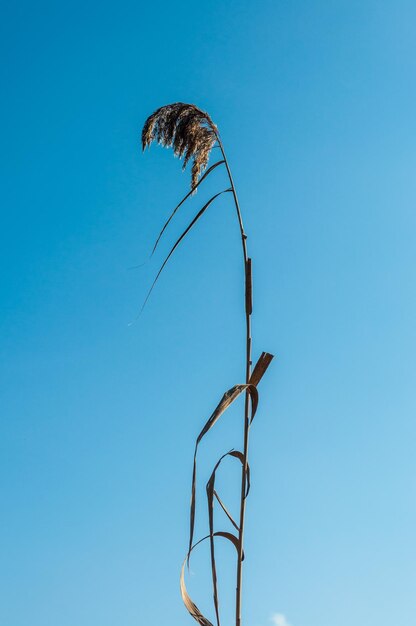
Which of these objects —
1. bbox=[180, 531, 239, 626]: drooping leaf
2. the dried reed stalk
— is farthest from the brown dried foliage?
bbox=[180, 531, 239, 626]: drooping leaf

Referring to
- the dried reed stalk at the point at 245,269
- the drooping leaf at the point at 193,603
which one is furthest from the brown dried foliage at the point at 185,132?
the drooping leaf at the point at 193,603

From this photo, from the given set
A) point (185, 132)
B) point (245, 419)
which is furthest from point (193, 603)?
point (185, 132)

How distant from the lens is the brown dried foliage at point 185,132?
12.5 ft

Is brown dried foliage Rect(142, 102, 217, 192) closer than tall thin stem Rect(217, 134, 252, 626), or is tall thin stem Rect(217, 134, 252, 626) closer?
tall thin stem Rect(217, 134, 252, 626)

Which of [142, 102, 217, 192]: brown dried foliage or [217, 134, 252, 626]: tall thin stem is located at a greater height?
[142, 102, 217, 192]: brown dried foliage

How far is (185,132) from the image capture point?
3850 millimetres

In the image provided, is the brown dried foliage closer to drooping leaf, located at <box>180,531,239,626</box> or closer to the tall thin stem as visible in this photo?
the tall thin stem

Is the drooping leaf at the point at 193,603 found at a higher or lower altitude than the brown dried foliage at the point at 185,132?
lower

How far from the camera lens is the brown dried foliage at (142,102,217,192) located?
3.80 meters

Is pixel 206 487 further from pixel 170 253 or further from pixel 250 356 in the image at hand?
pixel 170 253

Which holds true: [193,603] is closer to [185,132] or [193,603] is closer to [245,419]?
[245,419]

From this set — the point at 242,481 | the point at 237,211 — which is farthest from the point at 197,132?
the point at 242,481

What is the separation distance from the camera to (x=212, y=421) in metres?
3.02

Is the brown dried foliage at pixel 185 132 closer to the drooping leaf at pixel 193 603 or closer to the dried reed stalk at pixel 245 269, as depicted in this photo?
the dried reed stalk at pixel 245 269
